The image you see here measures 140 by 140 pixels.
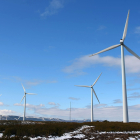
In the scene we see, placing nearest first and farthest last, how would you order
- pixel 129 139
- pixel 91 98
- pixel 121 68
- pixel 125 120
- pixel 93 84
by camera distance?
1. pixel 129 139
2. pixel 125 120
3. pixel 121 68
4. pixel 91 98
5. pixel 93 84

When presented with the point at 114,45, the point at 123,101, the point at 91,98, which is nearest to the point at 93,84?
the point at 91,98

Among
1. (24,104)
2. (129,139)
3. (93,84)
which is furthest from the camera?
(24,104)

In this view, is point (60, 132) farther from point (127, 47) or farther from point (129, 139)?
point (127, 47)

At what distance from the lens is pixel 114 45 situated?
5088 centimetres

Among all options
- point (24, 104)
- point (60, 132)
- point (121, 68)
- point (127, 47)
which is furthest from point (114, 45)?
point (24, 104)

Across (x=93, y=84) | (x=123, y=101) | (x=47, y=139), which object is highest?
(x=93, y=84)

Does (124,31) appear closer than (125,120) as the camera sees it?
No

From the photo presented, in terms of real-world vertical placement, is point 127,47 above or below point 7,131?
above

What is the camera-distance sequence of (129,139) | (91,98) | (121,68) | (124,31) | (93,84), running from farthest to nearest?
(93,84)
(91,98)
(124,31)
(121,68)
(129,139)

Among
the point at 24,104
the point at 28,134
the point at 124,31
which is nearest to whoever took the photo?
the point at 28,134

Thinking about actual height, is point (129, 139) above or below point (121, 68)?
below

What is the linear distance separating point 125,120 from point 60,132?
2214 centimetres

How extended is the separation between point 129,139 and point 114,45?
36.3 metres

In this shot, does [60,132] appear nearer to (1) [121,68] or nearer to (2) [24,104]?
(1) [121,68]
